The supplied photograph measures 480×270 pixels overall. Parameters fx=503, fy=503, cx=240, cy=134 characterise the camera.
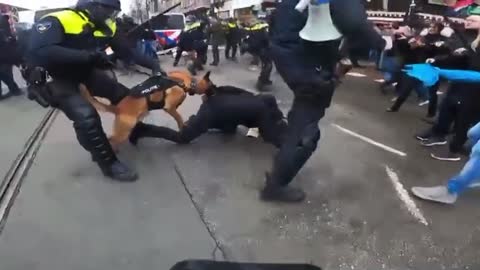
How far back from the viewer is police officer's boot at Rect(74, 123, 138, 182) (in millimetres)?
4234

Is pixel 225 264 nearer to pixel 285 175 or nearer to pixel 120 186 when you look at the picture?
pixel 285 175

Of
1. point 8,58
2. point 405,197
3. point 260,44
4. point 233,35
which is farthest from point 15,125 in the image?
point 233,35

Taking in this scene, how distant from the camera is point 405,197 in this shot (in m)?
3.98

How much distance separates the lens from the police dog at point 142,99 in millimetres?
4734

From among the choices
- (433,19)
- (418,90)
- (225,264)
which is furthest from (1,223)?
(433,19)

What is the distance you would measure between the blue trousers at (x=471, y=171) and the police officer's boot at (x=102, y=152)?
261 centimetres

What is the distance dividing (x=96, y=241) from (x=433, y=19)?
741 centimetres

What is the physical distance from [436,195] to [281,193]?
119cm

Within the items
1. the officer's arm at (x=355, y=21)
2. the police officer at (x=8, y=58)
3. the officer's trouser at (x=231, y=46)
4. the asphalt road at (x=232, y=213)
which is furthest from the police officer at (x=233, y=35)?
the officer's arm at (x=355, y=21)

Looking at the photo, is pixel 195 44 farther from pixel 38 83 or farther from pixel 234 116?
pixel 38 83

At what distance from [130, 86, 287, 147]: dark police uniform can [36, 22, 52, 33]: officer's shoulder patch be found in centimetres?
166

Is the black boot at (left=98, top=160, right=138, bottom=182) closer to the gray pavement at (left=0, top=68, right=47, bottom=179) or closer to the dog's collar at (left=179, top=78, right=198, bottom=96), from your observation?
the gray pavement at (left=0, top=68, right=47, bottom=179)

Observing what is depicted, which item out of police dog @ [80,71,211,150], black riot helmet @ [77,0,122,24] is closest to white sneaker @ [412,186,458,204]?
police dog @ [80,71,211,150]

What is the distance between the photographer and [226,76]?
12.2 m
